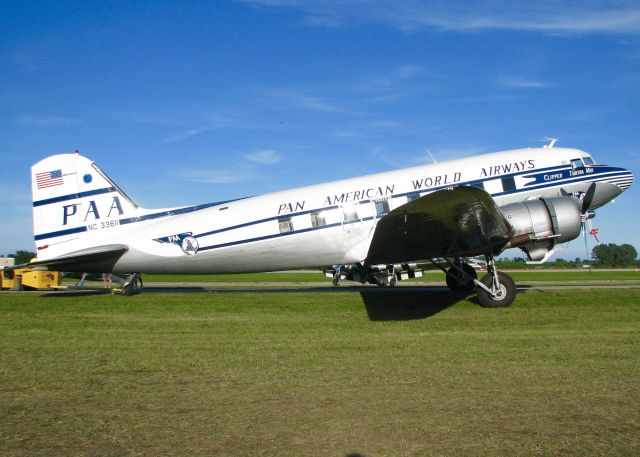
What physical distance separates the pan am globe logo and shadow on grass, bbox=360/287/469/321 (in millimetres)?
4272

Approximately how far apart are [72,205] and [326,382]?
1047cm

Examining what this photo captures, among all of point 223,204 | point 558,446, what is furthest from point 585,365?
point 223,204

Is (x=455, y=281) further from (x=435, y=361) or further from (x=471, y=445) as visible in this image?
(x=471, y=445)

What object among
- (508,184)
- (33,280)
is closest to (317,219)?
(508,184)

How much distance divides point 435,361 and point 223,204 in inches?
325

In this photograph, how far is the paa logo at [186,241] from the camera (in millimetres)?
13034

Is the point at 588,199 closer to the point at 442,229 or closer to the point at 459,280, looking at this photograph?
the point at 459,280

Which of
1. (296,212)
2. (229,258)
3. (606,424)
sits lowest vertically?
Answer: (606,424)

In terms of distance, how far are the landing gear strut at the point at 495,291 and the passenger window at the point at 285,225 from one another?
14.6ft

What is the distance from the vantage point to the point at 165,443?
397 cm

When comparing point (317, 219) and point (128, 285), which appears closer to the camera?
point (317, 219)

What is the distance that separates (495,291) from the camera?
1117 centimetres

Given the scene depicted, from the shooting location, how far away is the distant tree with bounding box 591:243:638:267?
93.3m

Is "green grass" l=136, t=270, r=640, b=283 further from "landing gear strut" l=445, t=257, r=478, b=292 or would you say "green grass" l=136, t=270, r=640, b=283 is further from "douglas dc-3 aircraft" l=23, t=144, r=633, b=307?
"douglas dc-3 aircraft" l=23, t=144, r=633, b=307
